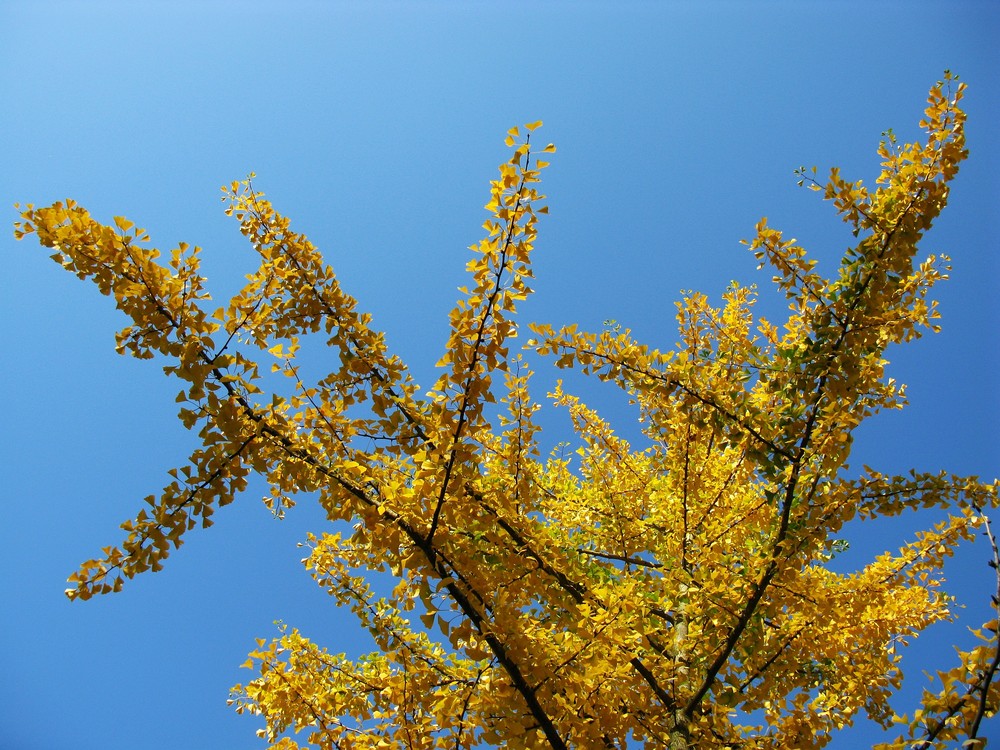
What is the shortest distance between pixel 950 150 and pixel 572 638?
268 cm

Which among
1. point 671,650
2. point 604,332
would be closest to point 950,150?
point 604,332

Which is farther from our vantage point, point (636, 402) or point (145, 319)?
point (636, 402)

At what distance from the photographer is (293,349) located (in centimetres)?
262

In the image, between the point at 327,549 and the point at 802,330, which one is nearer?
the point at 802,330

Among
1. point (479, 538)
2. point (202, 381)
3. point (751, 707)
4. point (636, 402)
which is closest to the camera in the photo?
point (202, 381)

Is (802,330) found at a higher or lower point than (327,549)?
higher

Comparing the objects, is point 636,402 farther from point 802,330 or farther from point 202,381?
point 202,381

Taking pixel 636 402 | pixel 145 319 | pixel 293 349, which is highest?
pixel 636 402

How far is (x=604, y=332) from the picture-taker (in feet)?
9.49

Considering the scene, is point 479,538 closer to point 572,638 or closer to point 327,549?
point 572,638

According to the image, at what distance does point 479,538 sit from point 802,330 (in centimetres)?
186

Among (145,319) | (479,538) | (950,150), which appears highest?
(950,150)

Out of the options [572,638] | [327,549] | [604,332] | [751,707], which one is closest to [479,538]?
[572,638]

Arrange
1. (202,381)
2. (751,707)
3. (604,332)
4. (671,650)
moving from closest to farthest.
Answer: (202,381) < (604,332) < (751,707) < (671,650)
